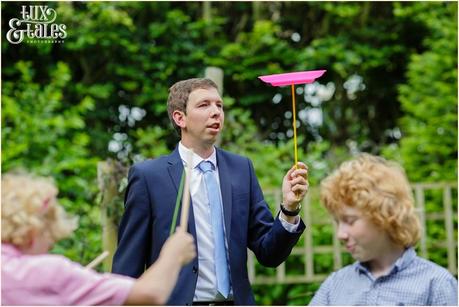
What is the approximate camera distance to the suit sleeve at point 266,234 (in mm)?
3092

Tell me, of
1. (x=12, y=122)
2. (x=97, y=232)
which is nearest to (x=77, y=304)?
(x=97, y=232)

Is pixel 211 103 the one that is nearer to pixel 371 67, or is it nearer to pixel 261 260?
pixel 261 260

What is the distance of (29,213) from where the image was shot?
6.93ft

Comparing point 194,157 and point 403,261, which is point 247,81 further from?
point 403,261

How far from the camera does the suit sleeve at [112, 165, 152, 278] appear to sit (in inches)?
121

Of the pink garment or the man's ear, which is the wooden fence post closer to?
the man's ear

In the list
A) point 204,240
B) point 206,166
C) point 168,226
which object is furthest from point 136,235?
point 206,166

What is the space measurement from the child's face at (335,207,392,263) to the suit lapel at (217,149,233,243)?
0.67 m

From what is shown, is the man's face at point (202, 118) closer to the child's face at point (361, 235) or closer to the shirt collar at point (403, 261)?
the child's face at point (361, 235)

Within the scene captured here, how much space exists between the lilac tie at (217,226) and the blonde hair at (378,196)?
0.64 metres

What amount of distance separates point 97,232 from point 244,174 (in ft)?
10.6

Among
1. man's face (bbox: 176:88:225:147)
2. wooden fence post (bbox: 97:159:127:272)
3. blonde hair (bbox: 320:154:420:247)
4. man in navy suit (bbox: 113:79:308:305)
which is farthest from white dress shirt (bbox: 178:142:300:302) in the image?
wooden fence post (bbox: 97:159:127:272)

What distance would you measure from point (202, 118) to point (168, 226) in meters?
0.43

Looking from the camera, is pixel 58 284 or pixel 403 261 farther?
pixel 403 261
